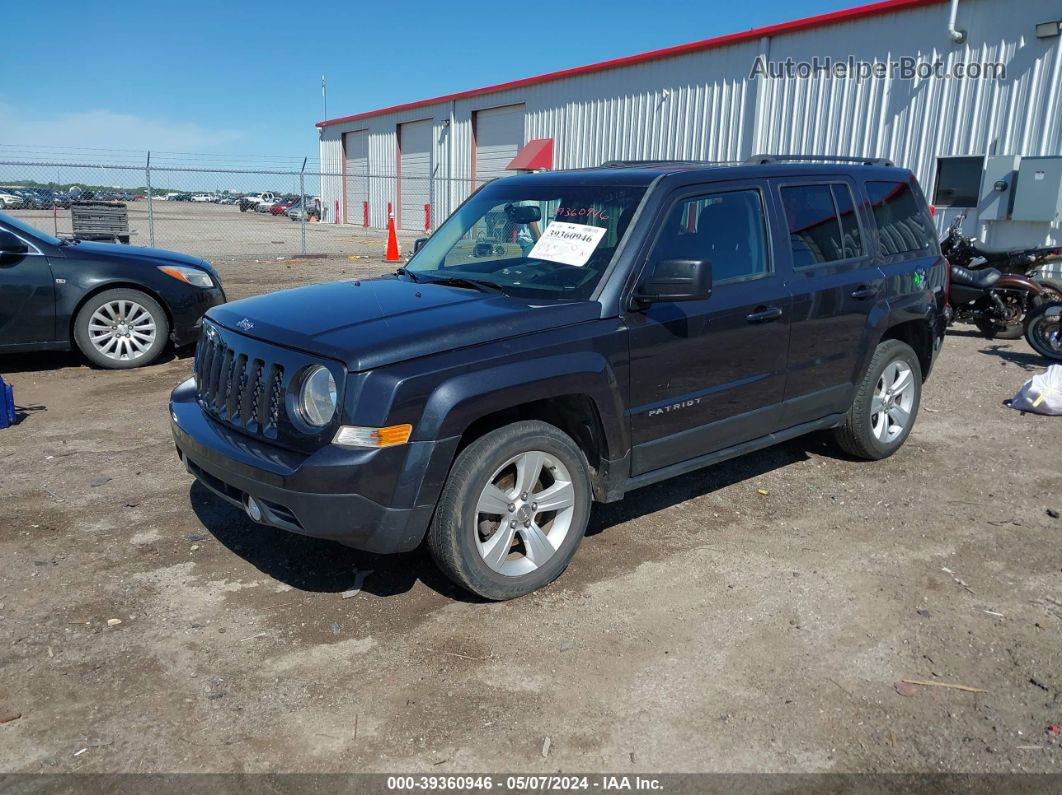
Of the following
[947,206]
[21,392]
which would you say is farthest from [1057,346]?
[21,392]

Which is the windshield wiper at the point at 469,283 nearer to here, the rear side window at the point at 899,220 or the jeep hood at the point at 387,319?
the jeep hood at the point at 387,319

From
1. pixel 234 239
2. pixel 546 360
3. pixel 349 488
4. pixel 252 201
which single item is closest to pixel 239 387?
pixel 349 488

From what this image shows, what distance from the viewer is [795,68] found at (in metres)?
16.8

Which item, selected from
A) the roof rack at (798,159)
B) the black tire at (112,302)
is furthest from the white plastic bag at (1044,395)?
the black tire at (112,302)

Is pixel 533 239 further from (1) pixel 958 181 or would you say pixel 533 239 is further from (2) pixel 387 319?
(1) pixel 958 181

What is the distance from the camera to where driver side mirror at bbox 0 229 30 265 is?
7.48m

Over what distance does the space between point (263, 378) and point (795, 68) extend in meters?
Result: 15.8

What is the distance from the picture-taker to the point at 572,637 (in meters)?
3.61

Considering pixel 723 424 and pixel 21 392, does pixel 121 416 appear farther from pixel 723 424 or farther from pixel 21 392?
pixel 723 424

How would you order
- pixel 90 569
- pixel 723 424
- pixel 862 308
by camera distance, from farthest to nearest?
pixel 862 308
pixel 723 424
pixel 90 569

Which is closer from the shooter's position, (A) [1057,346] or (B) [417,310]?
(B) [417,310]

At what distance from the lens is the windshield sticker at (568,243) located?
13.8 feet

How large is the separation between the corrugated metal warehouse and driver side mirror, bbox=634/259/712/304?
11751mm

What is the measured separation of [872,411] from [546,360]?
9.63 ft
